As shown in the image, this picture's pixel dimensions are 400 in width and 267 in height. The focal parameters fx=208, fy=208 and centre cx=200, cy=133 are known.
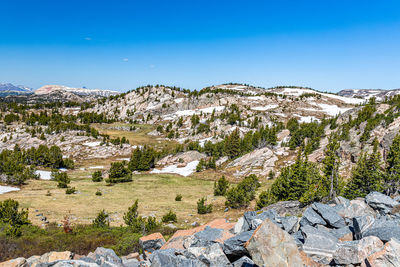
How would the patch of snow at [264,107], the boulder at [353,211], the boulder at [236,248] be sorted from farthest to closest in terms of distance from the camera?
the patch of snow at [264,107], the boulder at [353,211], the boulder at [236,248]

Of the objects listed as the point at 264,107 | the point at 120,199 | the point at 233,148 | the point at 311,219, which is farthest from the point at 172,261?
the point at 264,107

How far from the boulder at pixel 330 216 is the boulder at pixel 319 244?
9.53 feet

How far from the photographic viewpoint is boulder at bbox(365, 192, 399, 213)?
1407 cm

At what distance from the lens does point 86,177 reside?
62625 millimetres

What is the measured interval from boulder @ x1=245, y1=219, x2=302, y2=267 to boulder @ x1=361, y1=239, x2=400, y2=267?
2.25 m

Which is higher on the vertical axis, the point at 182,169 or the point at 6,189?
the point at 6,189

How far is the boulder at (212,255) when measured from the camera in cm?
843

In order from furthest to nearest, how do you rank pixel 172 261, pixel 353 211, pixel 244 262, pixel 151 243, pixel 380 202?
pixel 380 202 < pixel 151 243 < pixel 353 211 < pixel 172 261 < pixel 244 262

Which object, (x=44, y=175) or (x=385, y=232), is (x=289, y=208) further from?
(x=44, y=175)

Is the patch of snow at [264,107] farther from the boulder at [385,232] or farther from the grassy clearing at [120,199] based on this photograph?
the boulder at [385,232]

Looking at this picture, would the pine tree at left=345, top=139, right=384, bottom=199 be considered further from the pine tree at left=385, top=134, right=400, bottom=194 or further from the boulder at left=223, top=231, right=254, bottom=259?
the boulder at left=223, top=231, right=254, bottom=259

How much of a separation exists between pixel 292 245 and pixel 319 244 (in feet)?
9.19

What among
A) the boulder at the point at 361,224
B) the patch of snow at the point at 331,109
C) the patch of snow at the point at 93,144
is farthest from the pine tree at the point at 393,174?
the patch of snow at the point at 331,109

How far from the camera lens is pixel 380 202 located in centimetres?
1459
